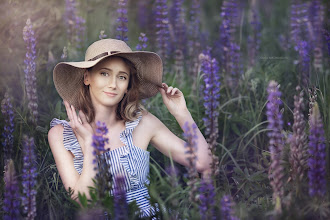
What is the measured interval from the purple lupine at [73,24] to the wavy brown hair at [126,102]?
178 cm

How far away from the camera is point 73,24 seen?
522 cm

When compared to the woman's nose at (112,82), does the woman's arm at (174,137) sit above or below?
below

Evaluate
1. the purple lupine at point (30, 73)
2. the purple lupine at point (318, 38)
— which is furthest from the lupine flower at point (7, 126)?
the purple lupine at point (318, 38)

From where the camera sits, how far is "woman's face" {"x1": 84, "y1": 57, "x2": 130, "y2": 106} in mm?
3160

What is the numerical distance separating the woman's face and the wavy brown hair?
0.29ft

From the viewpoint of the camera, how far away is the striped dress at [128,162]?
3.13 metres

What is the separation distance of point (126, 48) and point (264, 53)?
111 inches

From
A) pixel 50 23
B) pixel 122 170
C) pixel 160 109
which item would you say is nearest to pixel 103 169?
pixel 122 170

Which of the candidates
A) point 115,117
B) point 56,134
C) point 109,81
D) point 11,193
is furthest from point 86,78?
point 11,193

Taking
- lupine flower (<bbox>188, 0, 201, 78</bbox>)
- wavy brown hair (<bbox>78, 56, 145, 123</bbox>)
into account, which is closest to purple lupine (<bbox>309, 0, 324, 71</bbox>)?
lupine flower (<bbox>188, 0, 201, 78</bbox>)

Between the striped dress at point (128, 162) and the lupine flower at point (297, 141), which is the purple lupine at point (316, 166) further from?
the striped dress at point (128, 162)

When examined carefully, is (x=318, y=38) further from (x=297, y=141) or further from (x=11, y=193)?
(x=11, y=193)

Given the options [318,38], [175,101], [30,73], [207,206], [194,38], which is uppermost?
[194,38]

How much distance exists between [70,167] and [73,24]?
253 centimetres
